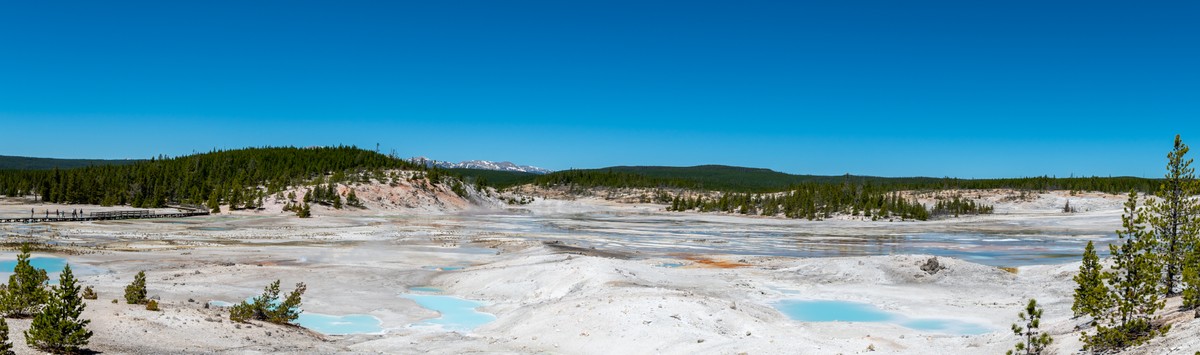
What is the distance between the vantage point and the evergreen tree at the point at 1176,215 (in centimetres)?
1603

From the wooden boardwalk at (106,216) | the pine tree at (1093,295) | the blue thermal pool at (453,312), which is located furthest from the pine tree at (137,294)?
the wooden boardwalk at (106,216)

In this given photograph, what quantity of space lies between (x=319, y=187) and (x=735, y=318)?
91236 mm

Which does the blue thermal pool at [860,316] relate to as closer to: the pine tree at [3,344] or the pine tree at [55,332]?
the pine tree at [55,332]

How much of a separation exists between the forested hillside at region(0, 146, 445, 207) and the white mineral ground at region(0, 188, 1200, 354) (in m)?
47.6

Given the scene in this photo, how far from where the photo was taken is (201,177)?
12750 cm

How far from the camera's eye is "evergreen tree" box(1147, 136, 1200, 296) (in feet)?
52.6

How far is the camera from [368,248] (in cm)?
4866

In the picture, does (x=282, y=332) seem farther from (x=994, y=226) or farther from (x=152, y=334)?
(x=994, y=226)

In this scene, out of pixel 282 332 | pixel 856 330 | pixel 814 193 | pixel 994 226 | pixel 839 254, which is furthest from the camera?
pixel 814 193

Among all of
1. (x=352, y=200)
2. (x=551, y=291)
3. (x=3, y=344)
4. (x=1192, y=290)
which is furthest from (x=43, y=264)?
(x=352, y=200)

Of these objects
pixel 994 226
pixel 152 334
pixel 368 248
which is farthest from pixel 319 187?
pixel 152 334

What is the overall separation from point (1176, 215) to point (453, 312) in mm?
19428

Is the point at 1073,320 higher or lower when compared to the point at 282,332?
higher

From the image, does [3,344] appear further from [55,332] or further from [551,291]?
[551,291]
